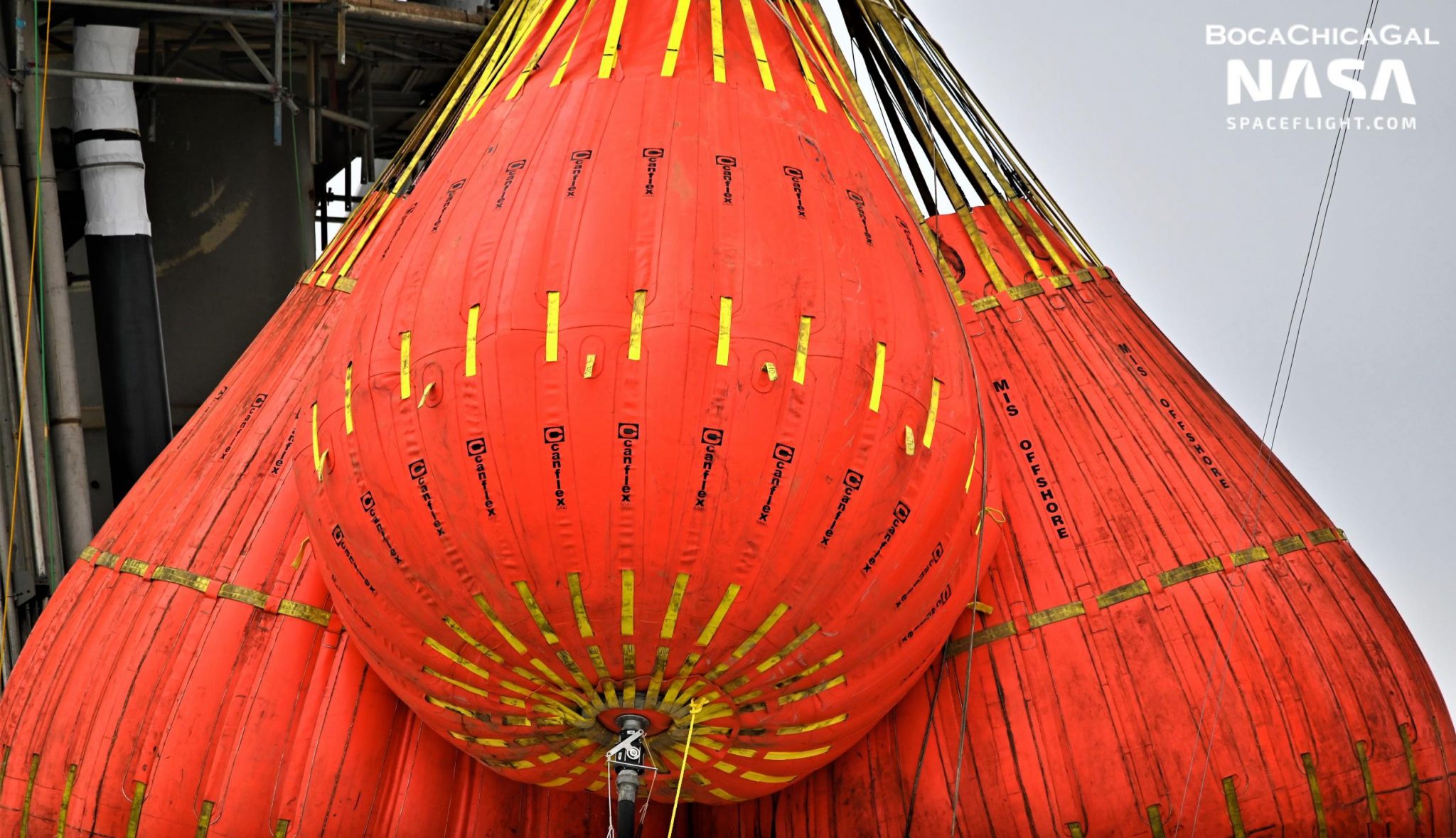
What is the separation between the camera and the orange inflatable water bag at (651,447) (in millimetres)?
6500

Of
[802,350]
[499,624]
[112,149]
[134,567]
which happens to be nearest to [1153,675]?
[802,350]

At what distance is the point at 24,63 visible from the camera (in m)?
12.9

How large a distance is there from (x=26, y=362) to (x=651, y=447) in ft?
28.2

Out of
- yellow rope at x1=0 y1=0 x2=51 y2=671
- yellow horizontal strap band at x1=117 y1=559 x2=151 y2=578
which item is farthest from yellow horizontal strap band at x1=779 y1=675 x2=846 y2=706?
yellow rope at x1=0 y1=0 x2=51 y2=671

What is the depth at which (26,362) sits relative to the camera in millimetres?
12969

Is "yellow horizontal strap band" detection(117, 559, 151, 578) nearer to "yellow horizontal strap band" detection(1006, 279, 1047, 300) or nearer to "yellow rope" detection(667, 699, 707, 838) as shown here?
"yellow rope" detection(667, 699, 707, 838)

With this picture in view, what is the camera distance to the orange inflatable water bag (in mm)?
6500

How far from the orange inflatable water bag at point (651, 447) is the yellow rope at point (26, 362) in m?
6.32

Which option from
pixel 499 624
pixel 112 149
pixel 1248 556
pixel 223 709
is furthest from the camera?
pixel 112 149

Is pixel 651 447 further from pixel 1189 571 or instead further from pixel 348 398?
pixel 1189 571

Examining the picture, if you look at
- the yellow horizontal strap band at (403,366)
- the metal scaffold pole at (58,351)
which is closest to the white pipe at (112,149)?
the metal scaffold pole at (58,351)

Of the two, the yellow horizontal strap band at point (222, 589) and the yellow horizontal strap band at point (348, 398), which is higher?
the yellow horizontal strap band at point (348, 398)

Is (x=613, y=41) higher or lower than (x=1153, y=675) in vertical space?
higher

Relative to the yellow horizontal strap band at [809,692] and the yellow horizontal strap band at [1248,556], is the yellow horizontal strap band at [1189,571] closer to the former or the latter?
the yellow horizontal strap band at [1248,556]
